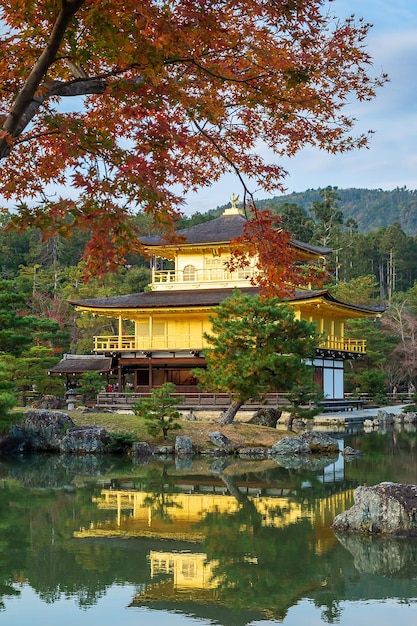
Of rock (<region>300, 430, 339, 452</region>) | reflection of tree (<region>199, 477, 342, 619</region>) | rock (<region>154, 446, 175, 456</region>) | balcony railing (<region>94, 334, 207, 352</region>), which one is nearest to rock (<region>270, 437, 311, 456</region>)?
rock (<region>300, 430, 339, 452</region>)

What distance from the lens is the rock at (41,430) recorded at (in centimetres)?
2017

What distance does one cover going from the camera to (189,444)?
20141 millimetres

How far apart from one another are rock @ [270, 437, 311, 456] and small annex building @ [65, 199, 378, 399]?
1061 centimetres

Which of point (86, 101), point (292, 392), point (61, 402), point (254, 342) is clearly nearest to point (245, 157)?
point (86, 101)

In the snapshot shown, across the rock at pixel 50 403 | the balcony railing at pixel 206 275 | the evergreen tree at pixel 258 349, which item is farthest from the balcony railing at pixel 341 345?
the rock at pixel 50 403

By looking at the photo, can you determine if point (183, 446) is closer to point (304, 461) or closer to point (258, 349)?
point (258, 349)

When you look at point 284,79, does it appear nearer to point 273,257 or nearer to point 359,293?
point 273,257

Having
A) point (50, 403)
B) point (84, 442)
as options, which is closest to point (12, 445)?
point (84, 442)

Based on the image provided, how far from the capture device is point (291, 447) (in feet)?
64.7

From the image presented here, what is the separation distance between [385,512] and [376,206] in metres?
157

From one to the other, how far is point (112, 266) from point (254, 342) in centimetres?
1527

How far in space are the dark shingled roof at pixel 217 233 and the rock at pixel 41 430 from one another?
11.9 meters

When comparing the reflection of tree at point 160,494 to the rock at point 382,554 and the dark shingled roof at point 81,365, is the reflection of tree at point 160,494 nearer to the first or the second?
the rock at point 382,554

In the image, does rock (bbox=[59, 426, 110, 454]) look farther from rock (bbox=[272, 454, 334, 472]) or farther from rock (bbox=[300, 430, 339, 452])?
rock (bbox=[300, 430, 339, 452])
